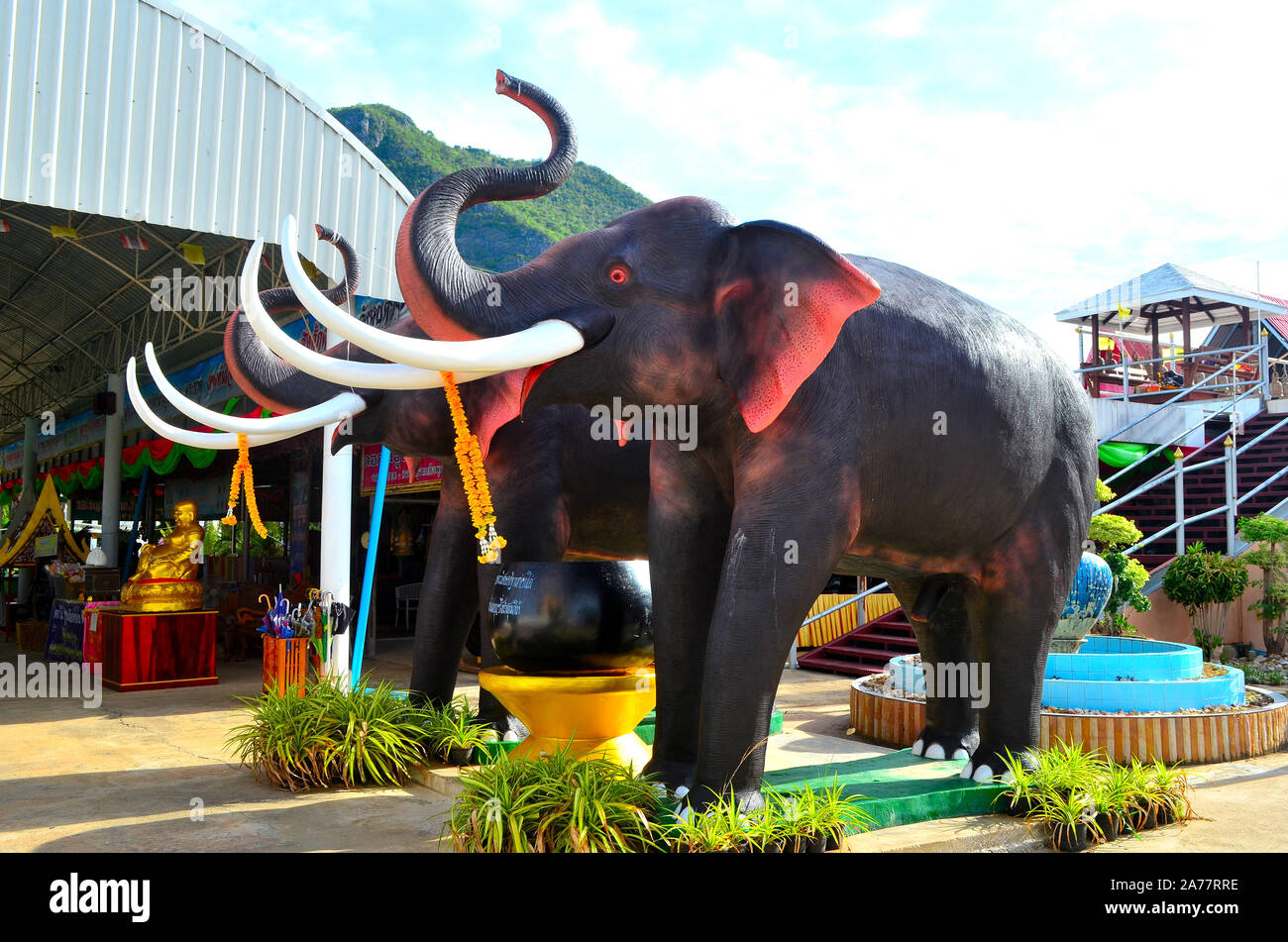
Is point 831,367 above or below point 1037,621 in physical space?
above

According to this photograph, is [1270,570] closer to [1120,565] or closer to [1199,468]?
[1199,468]

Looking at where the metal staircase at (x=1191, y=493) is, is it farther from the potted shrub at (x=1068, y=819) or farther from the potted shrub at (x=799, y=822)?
the potted shrub at (x=799, y=822)

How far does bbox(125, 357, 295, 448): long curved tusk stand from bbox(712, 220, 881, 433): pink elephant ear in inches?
104

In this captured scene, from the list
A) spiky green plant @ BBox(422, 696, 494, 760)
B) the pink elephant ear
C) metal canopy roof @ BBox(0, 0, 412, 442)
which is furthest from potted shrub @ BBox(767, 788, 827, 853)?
metal canopy roof @ BBox(0, 0, 412, 442)

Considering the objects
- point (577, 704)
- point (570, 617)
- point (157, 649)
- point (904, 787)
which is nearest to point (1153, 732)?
point (904, 787)

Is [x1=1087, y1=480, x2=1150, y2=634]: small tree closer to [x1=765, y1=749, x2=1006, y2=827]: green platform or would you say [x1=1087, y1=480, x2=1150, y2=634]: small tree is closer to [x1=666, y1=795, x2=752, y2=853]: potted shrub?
[x1=765, y1=749, x2=1006, y2=827]: green platform

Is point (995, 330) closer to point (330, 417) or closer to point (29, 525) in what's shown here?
point (330, 417)

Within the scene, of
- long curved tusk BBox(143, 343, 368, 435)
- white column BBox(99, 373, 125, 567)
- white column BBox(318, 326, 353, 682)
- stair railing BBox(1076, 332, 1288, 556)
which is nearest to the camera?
long curved tusk BBox(143, 343, 368, 435)

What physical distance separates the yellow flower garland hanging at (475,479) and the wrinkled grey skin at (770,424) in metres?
0.23

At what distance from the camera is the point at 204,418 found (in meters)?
5.21

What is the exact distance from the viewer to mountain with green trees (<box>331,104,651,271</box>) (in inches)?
1481
